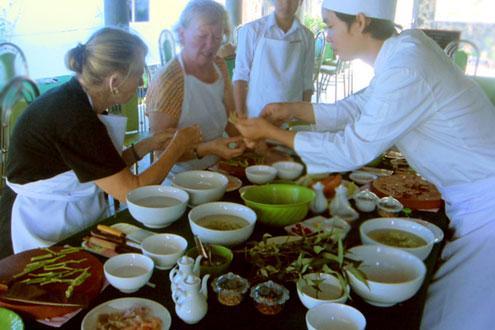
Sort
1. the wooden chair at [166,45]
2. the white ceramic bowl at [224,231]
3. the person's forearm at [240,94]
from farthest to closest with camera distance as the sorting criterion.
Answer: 1. the wooden chair at [166,45]
2. the person's forearm at [240,94]
3. the white ceramic bowl at [224,231]

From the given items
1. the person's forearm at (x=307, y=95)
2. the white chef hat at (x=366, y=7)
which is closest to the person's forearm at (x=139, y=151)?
the white chef hat at (x=366, y=7)

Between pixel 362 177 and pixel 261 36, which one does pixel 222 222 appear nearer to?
pixel 362 177

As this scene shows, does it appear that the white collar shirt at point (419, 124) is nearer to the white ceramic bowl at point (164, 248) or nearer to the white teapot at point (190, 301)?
the white ceramic bowl at point (164, 248)

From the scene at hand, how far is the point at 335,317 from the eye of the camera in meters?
1.00

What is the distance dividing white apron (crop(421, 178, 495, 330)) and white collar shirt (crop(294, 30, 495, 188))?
8 cm

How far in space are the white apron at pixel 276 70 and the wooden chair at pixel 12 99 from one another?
1.39 meters

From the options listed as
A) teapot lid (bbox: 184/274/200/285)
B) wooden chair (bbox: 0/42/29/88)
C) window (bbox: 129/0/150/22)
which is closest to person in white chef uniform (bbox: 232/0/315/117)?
wooden chair (bbox: 0/42/29/88)

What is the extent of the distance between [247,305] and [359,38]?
931 mm

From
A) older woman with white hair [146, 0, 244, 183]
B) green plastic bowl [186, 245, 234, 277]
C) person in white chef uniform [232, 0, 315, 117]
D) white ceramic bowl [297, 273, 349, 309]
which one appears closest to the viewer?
white ceramic bowl [297, 273, 349, 309]

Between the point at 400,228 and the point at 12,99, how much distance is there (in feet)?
4.45

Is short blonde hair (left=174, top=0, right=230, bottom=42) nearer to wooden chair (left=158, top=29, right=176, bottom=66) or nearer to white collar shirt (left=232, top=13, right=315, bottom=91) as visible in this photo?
white collar shirt (left=232, top=13, right=315, bottom=91)

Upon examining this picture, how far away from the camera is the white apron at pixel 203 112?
212cm

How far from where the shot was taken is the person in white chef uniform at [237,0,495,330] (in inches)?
56.9

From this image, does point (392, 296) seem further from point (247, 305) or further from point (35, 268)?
point (35, 268)
